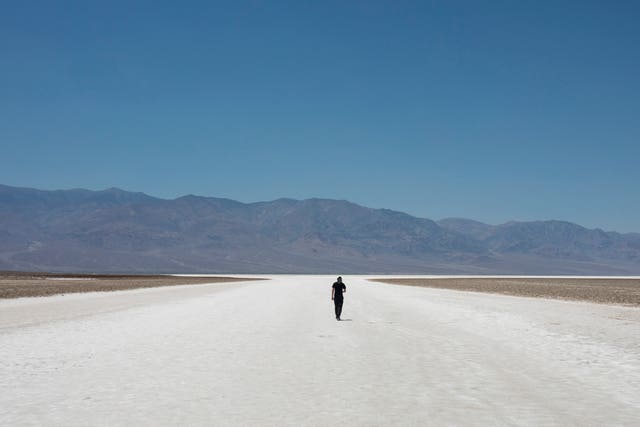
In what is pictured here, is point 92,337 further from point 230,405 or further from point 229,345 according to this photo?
point 230,405

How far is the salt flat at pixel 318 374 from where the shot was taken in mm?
8078

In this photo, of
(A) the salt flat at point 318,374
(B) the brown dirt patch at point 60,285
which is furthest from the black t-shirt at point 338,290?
(B) the brown dirt patch at point 60,285

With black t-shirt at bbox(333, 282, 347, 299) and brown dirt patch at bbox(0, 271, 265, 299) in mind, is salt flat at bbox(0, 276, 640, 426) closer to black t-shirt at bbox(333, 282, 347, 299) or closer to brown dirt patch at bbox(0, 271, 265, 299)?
black t-shirt at bbox(333, 282, 347, 299)

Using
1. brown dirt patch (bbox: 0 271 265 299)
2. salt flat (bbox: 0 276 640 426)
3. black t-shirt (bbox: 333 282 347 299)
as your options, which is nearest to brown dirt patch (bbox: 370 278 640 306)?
black t-shirt (bbox: 333 282 347 299)

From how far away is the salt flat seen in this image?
8078 millimetres

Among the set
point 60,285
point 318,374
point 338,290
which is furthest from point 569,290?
point 318,374

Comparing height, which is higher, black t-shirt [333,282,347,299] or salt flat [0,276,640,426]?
black t-shirt [333,282,347,299]

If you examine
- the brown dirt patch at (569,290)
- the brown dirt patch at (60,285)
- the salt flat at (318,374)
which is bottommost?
the brown dirt patch at (60,285)

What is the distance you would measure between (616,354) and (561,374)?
3.18m

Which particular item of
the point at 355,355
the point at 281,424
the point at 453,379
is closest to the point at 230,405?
the point at 281,424

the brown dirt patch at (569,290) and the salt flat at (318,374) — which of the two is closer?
the salt flat at (318,374)

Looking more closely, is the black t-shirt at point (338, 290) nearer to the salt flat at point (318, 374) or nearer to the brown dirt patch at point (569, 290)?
the salt flat at point (318, 374)

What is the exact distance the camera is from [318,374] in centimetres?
1097

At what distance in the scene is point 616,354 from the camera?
13.5m
